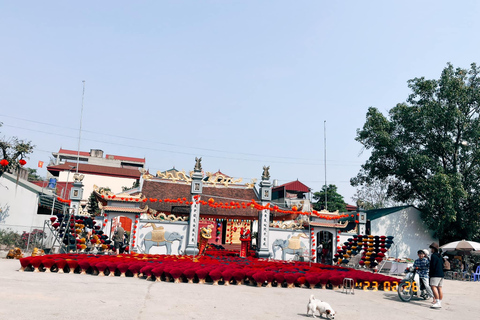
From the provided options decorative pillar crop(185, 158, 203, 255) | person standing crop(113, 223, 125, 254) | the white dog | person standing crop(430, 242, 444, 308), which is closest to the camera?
the white dog

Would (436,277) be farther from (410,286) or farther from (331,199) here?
(331,199)

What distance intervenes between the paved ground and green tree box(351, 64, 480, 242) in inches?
583

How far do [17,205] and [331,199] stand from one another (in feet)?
121

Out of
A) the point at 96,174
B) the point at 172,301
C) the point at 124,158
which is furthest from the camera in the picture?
the point at 124,158

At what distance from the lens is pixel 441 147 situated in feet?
89.1

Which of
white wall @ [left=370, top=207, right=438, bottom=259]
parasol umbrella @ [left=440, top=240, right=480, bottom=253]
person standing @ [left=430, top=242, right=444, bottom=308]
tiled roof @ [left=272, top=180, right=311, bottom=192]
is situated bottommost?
person standing @ [left=430, top=242, right=444, bottom=308]

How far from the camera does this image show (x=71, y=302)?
7.75 m

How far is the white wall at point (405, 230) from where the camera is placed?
27.5 meters

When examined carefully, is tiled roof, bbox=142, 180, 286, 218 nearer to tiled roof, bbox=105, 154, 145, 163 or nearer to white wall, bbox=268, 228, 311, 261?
white wall, bbox=268, 228, 311, 261

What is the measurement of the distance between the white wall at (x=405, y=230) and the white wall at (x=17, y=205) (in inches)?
963

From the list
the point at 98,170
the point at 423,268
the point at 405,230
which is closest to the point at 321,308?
the point at 423,268

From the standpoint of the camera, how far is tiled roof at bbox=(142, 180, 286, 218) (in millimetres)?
26891

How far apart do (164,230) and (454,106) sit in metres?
20.7

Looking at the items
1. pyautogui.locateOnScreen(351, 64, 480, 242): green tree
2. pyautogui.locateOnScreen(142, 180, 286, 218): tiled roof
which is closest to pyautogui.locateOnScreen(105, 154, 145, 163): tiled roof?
pyautogui.locateOnScreen(142, 180, 286, 218): tiled roof
